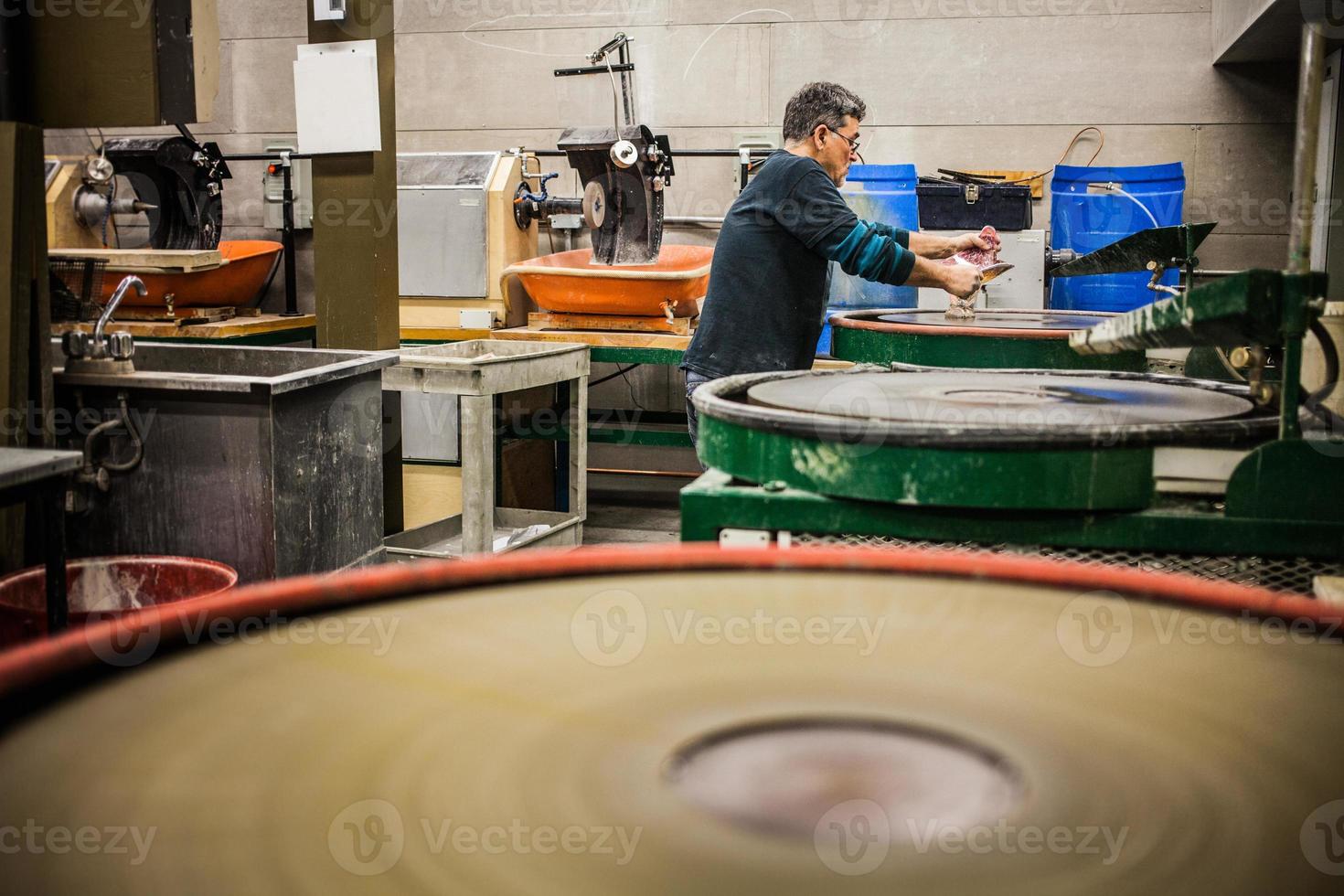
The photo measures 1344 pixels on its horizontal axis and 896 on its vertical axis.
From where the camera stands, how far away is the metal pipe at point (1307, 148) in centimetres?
138

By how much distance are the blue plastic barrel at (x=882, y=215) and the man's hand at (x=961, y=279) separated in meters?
1.22

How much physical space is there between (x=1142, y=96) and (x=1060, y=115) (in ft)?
1.13

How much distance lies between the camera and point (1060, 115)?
5.04 metres

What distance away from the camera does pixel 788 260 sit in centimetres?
328

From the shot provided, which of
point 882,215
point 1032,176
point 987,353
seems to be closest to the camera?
point 987,353

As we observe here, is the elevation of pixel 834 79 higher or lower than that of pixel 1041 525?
higher

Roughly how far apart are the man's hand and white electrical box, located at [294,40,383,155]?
1.83m

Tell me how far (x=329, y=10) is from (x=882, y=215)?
2.14 m

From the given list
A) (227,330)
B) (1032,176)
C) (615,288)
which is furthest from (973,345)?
(227,330)

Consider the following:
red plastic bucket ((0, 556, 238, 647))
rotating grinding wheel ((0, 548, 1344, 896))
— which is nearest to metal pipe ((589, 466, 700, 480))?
red plastic bucket ((0, 556, 238, 647))

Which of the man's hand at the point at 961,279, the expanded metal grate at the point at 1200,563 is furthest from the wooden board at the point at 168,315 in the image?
the expanded metal grate at the point at 1200,563

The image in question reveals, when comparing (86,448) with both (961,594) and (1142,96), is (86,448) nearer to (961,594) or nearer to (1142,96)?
(961,594)

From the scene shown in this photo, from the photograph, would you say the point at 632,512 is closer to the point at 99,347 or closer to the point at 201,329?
the point at 201,329

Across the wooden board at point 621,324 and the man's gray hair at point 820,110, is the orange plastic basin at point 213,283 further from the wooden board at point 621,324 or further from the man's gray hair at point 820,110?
the man's gray hair at point 820,110
